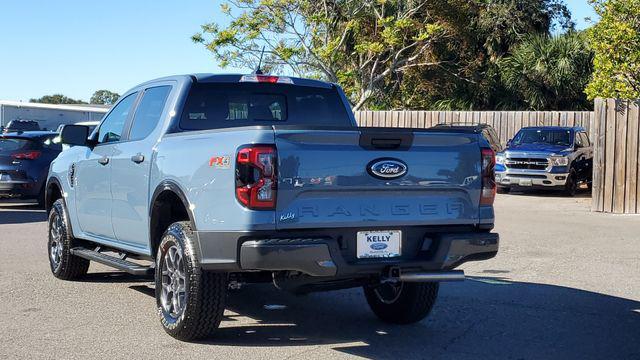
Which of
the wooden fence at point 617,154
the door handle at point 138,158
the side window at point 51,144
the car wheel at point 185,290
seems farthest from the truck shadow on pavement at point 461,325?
the side window at point 51,144

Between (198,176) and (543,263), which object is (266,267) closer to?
(198,176)

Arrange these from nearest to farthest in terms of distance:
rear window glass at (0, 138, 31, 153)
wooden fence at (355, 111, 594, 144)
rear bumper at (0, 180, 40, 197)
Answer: rear bumper at (0, 180, 40, 197) → rear window glass at (0, 138, 31, 153) → wooden fence at (355, 111, 594, 144)

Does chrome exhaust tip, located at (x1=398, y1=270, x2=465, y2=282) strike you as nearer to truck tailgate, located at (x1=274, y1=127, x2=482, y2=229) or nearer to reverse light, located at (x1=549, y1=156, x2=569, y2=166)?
truck tailgate, located at (x1=274, y1=127, x2=482, y2=229)

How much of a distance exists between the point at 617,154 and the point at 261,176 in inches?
518

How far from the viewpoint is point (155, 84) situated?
7629mm

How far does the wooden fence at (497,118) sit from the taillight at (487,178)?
20.0 meters

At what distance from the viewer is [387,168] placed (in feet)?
19.4

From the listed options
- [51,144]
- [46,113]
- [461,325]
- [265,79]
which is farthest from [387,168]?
[46,113]

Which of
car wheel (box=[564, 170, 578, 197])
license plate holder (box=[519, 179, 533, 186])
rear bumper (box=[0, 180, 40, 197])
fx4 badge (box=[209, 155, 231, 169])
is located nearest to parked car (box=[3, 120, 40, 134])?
rear bumper (box=[0, 180, 40, 197])

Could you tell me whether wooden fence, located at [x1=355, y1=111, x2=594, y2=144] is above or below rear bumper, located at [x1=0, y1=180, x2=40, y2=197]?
above

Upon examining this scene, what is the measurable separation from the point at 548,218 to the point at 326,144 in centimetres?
1132

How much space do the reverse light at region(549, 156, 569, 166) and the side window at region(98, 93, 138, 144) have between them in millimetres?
14981

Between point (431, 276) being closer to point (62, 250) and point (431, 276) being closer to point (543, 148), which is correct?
point (62, 250)

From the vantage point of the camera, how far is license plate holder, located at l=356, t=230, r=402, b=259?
19.2ft
